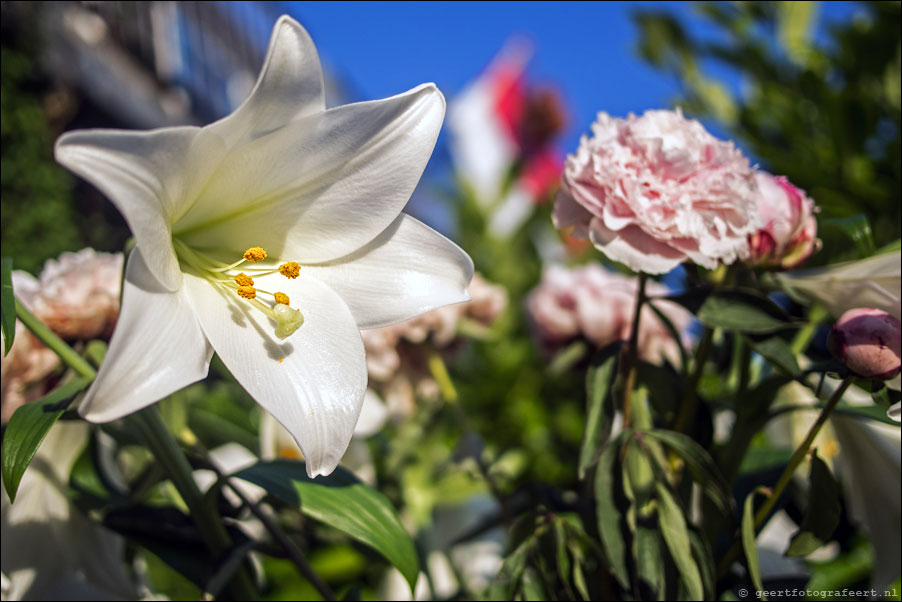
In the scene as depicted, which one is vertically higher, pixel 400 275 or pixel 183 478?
pixel 400 275

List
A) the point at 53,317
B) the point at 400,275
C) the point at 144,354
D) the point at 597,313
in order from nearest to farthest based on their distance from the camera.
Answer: the point at 144,354, the point at 400,275, the point at 53,317, the point at 597,313

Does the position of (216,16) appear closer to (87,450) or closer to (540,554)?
(87,450)

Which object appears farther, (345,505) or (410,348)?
(410,348)

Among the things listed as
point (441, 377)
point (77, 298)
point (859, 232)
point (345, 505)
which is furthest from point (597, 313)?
point (77, 298)

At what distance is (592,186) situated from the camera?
0.49m

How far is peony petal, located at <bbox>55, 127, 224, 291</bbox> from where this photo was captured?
1.09 ft

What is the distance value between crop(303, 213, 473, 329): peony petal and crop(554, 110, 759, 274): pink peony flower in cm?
10

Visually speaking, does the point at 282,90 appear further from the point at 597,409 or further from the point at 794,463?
the point at 794,463

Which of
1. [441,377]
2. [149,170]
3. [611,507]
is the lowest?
[441,377]

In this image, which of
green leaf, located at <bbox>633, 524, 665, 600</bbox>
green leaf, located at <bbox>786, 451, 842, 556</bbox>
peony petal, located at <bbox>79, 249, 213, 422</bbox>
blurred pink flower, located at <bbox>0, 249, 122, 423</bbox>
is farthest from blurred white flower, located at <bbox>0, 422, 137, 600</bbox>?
green leaf, located at <bbox>786, 451, 842, 556</bbox>

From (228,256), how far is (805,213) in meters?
0.39

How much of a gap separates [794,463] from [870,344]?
0.10m

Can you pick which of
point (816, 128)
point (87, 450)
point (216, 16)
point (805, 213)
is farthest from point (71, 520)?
point (216, 16)

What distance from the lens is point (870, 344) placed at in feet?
1.41
